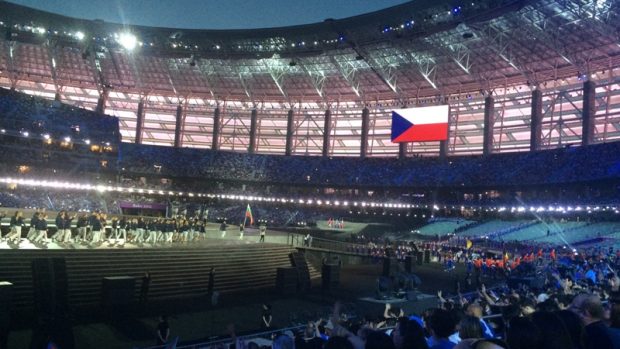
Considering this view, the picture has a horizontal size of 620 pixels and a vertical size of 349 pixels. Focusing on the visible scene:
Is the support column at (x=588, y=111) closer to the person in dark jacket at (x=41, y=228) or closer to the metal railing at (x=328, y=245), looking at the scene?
the metal railing at (x=328, y=245)

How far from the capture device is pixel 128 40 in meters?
43.9

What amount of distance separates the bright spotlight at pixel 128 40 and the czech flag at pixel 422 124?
26715 millimetres

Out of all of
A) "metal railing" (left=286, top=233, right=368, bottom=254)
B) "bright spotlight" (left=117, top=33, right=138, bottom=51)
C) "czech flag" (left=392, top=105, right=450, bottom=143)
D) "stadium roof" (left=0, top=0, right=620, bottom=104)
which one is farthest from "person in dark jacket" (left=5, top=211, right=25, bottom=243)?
"czech flag" (left=392, top=105, right=450, bottom=143)

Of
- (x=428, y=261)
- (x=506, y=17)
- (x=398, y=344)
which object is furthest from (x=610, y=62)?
(x=398, y=344)

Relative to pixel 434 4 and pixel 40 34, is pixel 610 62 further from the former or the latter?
pixel 40 34

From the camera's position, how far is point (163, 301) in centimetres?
1930


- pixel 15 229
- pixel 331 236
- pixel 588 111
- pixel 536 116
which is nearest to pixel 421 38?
pixel 536 116

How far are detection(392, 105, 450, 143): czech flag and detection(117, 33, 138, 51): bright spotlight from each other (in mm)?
26715

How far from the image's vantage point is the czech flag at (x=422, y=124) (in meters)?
47.4

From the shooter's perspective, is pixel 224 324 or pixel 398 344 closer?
pixel 398 344

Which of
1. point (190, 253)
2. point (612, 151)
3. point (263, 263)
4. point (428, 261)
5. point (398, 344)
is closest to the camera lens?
point (398, 344)

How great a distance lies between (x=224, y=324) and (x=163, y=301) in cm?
417

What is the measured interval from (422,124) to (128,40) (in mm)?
29640

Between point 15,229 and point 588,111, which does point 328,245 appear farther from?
point 588,111
